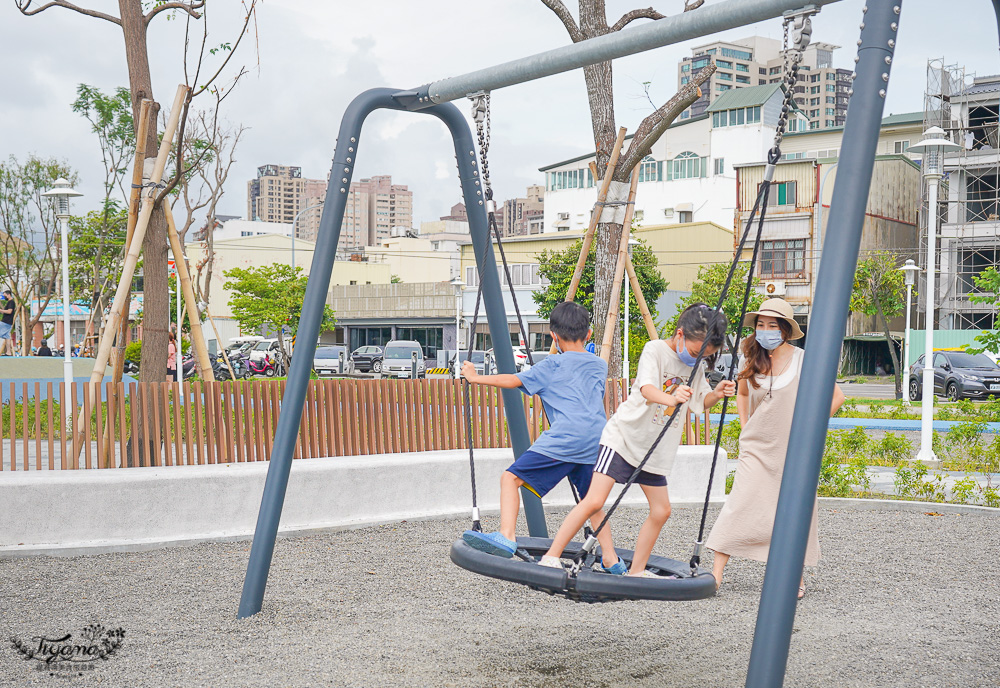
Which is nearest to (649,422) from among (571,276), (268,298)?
(268,298)

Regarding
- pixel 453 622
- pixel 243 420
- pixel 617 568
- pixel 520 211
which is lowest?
pixel 453 622

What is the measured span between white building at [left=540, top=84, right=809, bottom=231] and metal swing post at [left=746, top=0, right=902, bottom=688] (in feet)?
183

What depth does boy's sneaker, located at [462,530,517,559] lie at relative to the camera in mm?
4184

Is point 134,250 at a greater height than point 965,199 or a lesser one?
lesser

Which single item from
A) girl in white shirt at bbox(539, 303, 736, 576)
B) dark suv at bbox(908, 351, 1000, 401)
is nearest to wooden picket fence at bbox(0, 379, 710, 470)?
girl in white shirt at bbox(539, 303, 736, 576)

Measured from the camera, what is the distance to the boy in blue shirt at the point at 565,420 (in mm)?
4586

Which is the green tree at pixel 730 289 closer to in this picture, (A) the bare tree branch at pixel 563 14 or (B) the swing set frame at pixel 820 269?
(A) the bare tree branch at pixel 563 14

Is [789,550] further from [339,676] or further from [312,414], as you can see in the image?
[312,414]

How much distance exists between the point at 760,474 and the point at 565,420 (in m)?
1.33

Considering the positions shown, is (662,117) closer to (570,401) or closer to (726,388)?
(570,401)

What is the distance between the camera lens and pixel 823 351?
10.5 feet

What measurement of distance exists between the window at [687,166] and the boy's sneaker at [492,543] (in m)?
58.1

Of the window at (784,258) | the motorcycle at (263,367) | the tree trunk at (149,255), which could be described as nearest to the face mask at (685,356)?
the tree trunk at (149,255)

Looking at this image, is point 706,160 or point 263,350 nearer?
point 263,350
